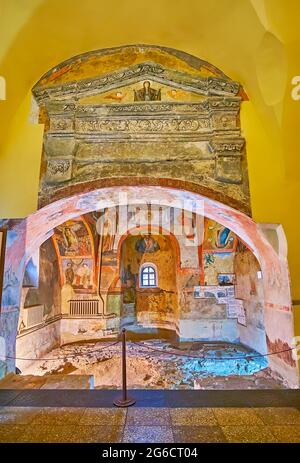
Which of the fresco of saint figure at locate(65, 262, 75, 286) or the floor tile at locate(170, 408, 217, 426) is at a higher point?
the fresco of saint figure at locate(65, 262, 75, 286)

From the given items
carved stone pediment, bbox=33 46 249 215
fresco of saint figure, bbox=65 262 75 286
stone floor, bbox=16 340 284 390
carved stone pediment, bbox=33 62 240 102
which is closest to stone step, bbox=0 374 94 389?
stone floor, bbox=16 340 284 390

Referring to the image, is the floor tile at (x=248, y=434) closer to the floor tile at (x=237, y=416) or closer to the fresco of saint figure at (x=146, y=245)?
the floor tile at (x=237, y=416)

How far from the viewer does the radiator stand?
10.5m

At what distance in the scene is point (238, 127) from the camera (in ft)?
15.8

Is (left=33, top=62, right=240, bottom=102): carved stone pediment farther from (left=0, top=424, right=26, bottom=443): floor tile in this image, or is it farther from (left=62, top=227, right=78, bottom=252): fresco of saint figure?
(left=62, top=227, right=78, bottom=252): fresco of saint figure

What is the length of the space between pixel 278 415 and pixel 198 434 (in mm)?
1009

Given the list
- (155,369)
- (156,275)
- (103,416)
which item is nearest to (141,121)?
(103,416)

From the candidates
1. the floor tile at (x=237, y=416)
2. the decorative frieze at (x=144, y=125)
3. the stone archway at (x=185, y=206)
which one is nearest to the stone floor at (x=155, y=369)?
the stone archway at (x=185, y=206)

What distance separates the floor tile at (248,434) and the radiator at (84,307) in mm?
8430

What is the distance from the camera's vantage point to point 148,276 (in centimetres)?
1345

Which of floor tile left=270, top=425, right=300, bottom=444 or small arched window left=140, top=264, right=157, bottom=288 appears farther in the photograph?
small arched window left=140, top=264, right=157, bottom=288

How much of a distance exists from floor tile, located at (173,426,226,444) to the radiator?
27.2 feet

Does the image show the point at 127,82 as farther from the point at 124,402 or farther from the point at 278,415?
the point at 278,415
